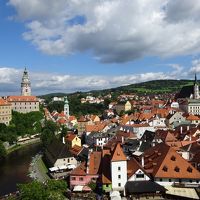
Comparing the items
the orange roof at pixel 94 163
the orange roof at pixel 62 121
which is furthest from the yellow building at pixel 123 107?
the orange roof at pixel 94 163

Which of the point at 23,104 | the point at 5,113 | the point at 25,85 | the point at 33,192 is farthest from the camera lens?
the point at 25,85

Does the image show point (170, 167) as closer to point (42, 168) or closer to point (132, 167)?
point (132, 167)

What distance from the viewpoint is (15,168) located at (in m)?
62.6

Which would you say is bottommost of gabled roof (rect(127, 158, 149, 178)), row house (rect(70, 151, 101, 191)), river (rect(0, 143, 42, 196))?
river (rect(0, 143, 42, 196))

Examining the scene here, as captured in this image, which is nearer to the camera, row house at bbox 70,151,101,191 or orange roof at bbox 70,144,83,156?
row house at bbox 70,151,101,191

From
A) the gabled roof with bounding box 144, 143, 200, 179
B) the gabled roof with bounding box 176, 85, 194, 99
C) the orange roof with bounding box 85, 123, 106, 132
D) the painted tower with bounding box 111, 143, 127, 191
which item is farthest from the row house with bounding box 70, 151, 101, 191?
the gabled roof with bounding box 176, 85, 194, 99

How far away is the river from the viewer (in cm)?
5145

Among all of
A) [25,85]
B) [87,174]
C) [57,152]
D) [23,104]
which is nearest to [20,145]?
[57,152]

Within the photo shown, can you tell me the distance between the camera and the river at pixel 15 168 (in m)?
51.5

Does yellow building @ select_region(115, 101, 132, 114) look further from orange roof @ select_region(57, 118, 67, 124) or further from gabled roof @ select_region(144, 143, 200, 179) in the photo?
gabled roof @ select_region(144, 143, 200, 179)

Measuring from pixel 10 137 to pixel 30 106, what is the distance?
1459 inches

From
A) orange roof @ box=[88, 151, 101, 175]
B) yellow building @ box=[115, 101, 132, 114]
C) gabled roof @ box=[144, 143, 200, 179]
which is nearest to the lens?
gabled roof @ box=[144, 143, 200, 179]

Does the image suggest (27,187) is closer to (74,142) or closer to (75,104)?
(74,142)

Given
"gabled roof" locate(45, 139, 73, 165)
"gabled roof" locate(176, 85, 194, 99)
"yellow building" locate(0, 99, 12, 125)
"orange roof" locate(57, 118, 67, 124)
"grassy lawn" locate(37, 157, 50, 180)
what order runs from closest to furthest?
"grassy lawn" locate(37, 157, 50, 180) → "gabled roof" locate(45, 139, 73, 165) → "yellow building" locate(0, 99, 12, 125) → "orange roof" locate(57, 118, 67, 124) → "gabled roof" locate(176, 85, 194, 99)
